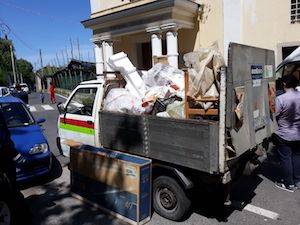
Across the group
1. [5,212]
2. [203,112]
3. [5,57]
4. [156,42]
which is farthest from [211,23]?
[5,57]

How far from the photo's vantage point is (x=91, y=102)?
4.98 m

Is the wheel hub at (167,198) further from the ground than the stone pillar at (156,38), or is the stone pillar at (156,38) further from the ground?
the stone pillar at (156,38)

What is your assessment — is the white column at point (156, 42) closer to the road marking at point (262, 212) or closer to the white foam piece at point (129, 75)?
the white foam piece at point (129, 75)

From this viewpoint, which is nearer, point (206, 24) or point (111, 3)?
point (206, 24)

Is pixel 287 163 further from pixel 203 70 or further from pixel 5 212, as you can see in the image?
pixel 5 212

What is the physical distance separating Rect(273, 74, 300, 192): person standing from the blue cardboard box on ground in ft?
7.75

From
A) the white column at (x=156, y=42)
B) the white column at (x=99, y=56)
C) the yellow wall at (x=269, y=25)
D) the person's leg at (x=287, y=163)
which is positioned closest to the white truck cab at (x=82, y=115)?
the person's leg at (x=287, y=163)

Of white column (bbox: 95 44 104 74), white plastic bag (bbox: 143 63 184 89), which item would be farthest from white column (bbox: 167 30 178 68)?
white plastic bag (bbox: 143 63 184 89)

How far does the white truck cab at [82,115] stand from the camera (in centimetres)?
462

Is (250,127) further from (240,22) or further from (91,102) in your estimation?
(240,22)

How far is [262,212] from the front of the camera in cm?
383

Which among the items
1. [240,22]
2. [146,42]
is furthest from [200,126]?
[146,42]

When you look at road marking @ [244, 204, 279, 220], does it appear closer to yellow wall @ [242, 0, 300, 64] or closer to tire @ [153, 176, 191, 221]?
tire @ [153, 176, 191, 221]

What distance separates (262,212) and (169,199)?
4.25ft
